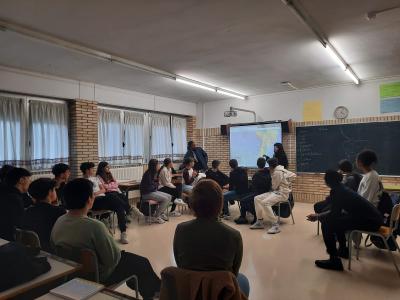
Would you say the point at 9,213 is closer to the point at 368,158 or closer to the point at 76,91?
the point at 368,158

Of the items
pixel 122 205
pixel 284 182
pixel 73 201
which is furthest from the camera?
pixel 284 182

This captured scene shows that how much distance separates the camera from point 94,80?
6.32 m

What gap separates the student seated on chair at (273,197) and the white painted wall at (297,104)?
9.60 feet

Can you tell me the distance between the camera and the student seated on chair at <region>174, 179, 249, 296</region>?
1.57 meters

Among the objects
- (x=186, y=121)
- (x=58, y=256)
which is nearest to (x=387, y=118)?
(x=186, y=121)

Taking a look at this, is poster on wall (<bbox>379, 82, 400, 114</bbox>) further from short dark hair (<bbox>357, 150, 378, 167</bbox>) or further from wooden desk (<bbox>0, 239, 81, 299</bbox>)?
wooden desk (<bbox>0, 239, 81, 299</bbox>)

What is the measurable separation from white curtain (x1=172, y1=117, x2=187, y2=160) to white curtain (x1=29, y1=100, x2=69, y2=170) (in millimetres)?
3393

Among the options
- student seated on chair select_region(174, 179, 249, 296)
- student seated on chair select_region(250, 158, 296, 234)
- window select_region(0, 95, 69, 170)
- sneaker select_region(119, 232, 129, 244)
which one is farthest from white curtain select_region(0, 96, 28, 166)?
student seated on chair select_region(174, 179, 249, 296)

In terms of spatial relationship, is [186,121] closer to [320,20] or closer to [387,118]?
[387,118]

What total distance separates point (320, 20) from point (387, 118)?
404 cm

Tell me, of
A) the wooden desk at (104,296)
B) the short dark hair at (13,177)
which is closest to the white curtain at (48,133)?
the short dark hair at (13,177)

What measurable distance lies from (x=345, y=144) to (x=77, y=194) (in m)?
6.43

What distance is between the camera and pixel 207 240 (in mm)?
1578

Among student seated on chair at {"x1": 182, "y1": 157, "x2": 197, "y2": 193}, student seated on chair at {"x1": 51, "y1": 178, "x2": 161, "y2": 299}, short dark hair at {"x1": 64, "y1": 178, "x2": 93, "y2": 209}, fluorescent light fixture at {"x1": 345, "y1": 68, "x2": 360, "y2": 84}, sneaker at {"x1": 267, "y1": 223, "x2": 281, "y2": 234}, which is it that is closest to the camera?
student seated on chair at {"x1": 51, "y1": 178, "x2": 161, "y2": 299}
